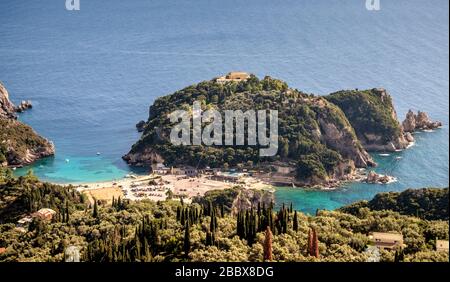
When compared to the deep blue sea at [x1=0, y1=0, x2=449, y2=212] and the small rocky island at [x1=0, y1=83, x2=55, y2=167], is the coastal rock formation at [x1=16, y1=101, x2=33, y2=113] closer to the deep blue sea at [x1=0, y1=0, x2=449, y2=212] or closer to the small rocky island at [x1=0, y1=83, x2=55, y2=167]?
the deep blue sea at [x1=0, y1=0, x2=449, y2=212]

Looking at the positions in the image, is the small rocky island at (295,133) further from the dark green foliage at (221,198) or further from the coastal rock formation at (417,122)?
the dark green foliage at (221,198)

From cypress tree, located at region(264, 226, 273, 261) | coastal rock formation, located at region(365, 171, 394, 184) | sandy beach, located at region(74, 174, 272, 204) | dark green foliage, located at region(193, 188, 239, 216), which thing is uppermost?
cypress tree, located at region(264, 226, 273, 261)

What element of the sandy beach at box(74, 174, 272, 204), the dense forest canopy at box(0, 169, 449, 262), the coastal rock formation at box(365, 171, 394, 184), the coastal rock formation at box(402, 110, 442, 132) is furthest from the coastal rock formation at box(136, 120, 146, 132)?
the dense forest canopy at box(0, 169, 449, 262)

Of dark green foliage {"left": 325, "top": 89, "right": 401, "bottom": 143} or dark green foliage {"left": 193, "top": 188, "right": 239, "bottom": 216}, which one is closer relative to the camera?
dark green foliage {"left": 193, "top": 188, "right": 239, "bottom": 216}

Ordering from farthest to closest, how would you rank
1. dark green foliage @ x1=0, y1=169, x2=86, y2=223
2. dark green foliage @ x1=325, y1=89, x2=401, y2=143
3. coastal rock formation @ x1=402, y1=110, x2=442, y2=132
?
coastal rock formation @ x1=402, y1=110, x2=442, y2=132 < dark green foliage @ x1=325, y1=89, x2=401, y2=143 < dark green foliage @ x1=0, y1=169, x2=86, y2=223

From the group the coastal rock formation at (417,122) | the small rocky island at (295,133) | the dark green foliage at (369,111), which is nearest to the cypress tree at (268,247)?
the small rocky island at (295,133)

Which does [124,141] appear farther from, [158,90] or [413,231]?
[413,231]

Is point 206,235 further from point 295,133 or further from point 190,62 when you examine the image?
point 190,62

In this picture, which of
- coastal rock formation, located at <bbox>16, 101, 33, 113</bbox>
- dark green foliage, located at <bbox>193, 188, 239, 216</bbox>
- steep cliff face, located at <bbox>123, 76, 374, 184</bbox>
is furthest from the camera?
coastal rock formation, located at <bbox>16, 101, 33, 113</bbox>
